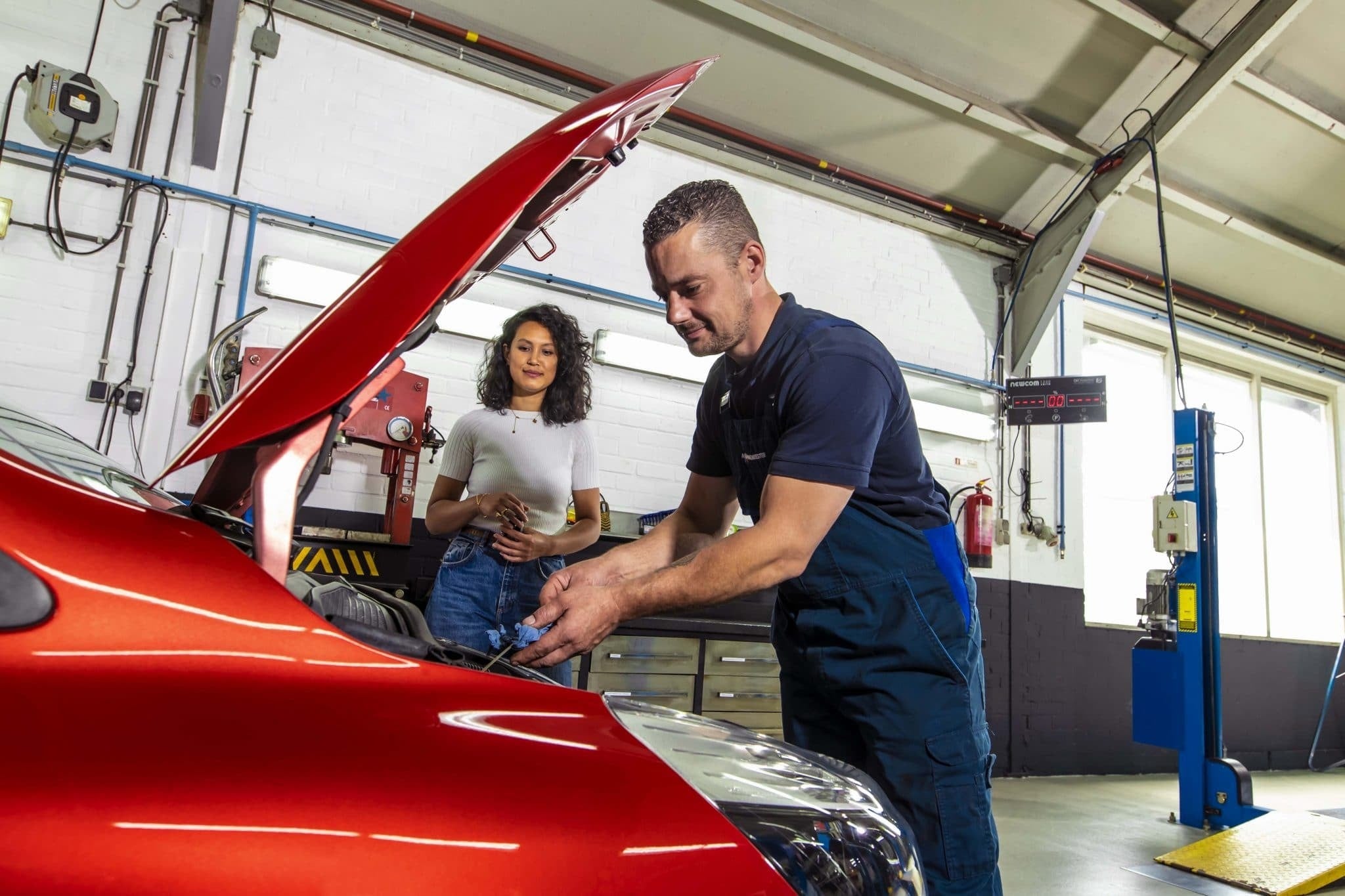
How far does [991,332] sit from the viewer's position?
216 inches

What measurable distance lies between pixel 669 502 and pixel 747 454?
2.85 meters

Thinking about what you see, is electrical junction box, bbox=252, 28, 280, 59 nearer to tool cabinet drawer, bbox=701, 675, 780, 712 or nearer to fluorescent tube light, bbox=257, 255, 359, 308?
fluorescent tube light, bbox=257, 255, 359, 308

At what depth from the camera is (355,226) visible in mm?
3689

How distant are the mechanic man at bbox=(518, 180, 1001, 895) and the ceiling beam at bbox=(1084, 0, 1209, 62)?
378cm

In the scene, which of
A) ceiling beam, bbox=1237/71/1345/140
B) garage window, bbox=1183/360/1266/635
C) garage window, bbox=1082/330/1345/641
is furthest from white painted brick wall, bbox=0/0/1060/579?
garage window, bbox=1183/360/1266/635

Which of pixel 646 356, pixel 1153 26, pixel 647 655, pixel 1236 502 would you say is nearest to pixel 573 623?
pixel 647 655

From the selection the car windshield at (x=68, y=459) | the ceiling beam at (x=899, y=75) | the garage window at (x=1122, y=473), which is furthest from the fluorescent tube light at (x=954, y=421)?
the car windshield at (x=68, y=459)

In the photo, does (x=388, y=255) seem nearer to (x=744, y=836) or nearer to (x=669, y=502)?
(x=744, y=836)

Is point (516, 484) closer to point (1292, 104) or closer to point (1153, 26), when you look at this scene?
point (1153, 26)

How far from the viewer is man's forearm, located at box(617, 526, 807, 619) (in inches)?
41.6

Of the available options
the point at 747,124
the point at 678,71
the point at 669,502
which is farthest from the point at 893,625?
the point at 747,124

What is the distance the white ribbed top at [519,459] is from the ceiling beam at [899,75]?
99.5 inches

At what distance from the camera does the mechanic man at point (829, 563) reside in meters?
1.10

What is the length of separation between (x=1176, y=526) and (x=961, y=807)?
11.1 feet
